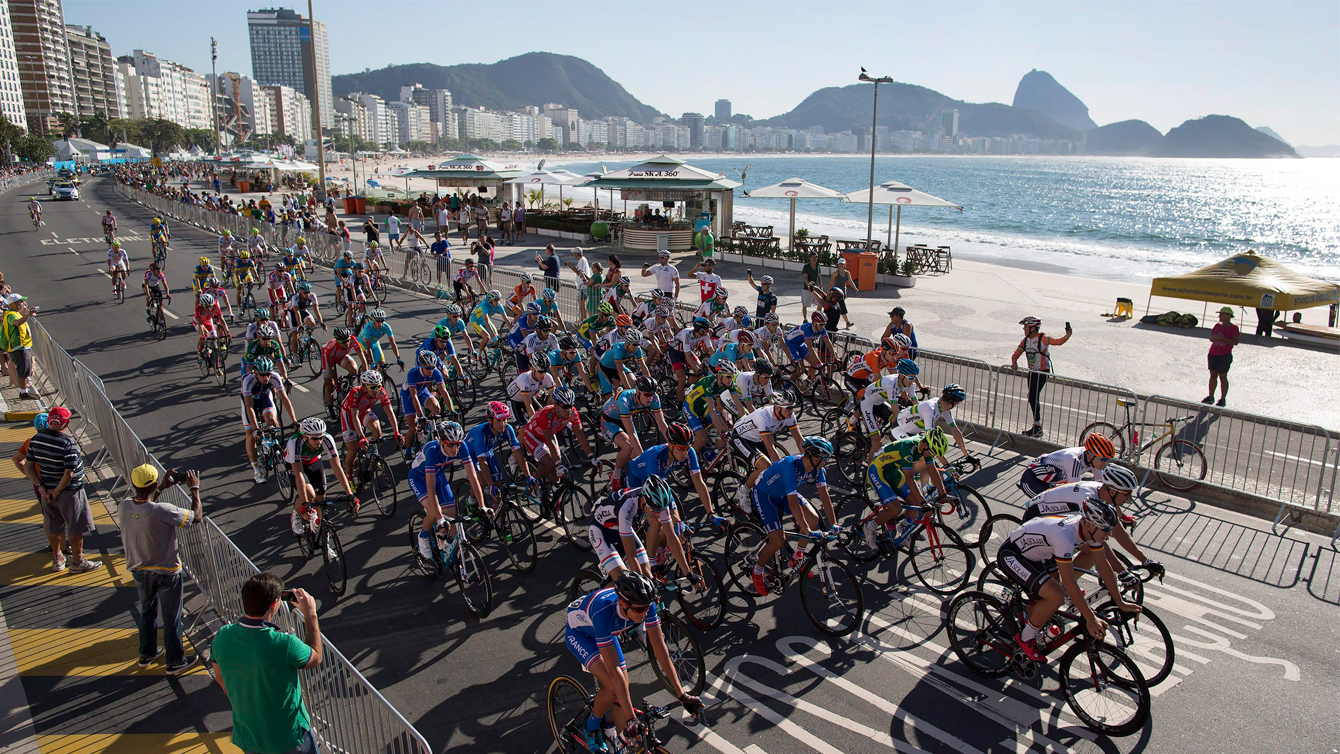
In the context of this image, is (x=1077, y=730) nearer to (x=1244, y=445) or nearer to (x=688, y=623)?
(x=688, y=623)

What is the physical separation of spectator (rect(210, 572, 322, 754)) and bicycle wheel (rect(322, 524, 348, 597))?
135 inches

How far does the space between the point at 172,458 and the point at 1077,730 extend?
11.9 metres

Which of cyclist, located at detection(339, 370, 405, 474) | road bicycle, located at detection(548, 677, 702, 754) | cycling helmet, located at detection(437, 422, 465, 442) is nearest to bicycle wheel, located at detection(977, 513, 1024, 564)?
road bicycle, located at detection(548, 677, 702, 754)

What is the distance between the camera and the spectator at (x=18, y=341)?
513 inches

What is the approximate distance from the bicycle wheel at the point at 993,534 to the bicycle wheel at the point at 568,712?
4.62m

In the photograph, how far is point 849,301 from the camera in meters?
23.4

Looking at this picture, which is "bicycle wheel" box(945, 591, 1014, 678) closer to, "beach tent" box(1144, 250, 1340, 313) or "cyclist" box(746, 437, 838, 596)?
"cyclist" box(746, 437, 838, 596)

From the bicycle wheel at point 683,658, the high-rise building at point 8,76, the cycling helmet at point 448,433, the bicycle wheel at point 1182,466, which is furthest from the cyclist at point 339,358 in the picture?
the high-rise building at point 8,76

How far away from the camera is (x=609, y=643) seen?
4.91 metres

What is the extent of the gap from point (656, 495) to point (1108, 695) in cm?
383

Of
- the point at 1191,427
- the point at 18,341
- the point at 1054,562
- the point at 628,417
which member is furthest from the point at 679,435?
the point at 18,341

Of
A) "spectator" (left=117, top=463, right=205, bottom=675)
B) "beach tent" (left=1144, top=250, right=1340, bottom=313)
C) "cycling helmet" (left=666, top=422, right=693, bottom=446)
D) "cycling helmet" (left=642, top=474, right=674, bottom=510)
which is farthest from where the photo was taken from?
"beach tent" (left=1144, top=250, right=1340, bottom=313)

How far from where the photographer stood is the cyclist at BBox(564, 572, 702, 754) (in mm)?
4828

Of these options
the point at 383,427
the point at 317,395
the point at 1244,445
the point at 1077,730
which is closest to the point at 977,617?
the point at 1077,730
